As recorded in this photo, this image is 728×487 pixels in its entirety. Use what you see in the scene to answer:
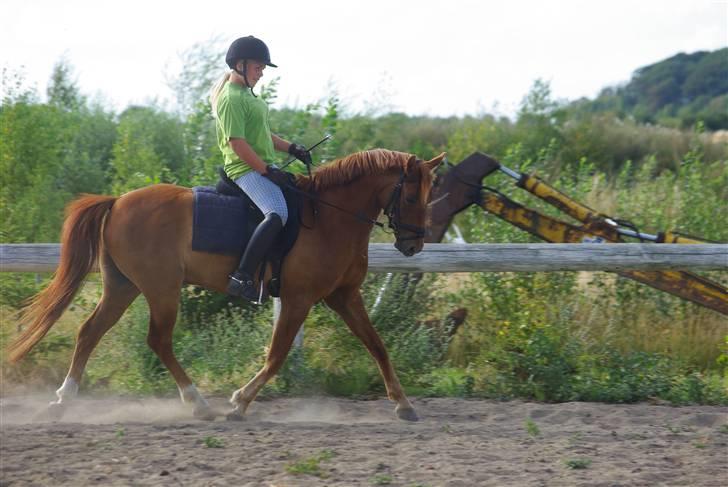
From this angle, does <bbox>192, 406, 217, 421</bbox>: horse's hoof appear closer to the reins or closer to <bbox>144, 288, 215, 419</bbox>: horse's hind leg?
<bbox>144, 288, 215, 419</bbox>: horse's hind leg

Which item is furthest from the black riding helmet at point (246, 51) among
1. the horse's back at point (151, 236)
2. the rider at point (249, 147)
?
the horse's back at point (151, 236)

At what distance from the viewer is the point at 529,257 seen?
24.9 ft

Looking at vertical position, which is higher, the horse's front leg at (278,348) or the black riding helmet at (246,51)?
the black riding helmet at (246,51)

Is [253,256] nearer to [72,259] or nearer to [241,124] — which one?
[241,124]

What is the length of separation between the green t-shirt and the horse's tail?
1046mm

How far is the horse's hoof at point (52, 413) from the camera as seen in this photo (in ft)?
21.6

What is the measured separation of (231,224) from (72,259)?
129 cm

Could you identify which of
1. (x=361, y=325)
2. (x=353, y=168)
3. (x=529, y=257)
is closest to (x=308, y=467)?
(x=361, y=325)

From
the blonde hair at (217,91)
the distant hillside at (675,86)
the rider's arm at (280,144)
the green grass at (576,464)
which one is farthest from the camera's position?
the distant hillside at (675,86)

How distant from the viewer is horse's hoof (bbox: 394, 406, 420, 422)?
22.2ft

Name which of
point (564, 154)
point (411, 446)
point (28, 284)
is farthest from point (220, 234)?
point (564, 154)

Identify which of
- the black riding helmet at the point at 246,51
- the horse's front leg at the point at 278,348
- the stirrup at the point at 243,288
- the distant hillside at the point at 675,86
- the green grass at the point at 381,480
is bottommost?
the green grass at the point at 381,480

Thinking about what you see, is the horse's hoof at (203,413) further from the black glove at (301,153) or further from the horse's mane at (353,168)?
the black glove at (301,153)

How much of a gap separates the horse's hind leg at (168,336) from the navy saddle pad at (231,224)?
43cm
